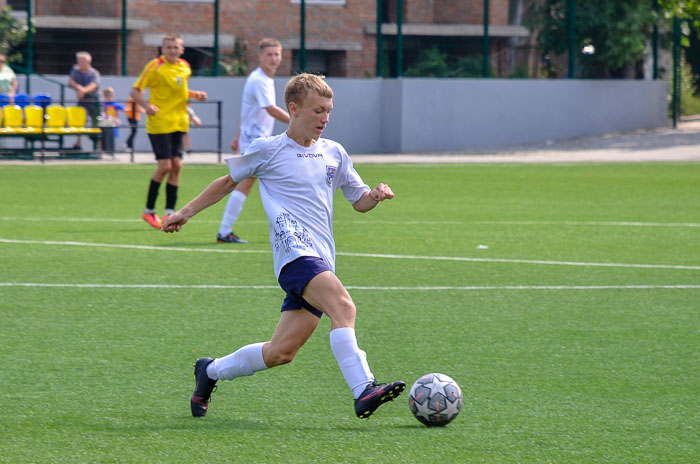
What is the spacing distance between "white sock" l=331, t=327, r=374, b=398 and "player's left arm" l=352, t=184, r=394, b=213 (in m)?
0.61

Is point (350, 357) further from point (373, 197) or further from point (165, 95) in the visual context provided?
point (165, 95)

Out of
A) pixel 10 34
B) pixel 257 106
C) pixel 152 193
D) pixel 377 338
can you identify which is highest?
pixel 10 34

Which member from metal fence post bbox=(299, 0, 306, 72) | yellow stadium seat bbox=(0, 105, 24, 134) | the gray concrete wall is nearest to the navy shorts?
yellow stadium seat bbox=(0, 105, 24, 134)

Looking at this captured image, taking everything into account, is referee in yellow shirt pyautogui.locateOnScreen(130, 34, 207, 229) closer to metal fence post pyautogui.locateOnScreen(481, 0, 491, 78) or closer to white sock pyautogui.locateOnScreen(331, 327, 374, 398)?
white sock pyautogui.locateOnScreen(331, 327, 374, 398)

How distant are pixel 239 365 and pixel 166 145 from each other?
7.71m

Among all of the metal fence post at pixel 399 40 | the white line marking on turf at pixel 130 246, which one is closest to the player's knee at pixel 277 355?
the white line marking on turf at pixel 130 246

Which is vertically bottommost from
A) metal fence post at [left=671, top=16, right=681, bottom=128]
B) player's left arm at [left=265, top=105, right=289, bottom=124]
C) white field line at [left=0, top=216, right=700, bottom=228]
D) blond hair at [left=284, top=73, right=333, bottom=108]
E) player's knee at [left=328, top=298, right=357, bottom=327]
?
white field line at [left=0, top=216, right=700, bottom=228]

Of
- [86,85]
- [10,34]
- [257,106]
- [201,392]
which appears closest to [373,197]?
[201,392]

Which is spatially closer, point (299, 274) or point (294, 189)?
point (299, 274)

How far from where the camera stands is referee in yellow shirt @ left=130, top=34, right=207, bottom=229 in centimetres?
1277

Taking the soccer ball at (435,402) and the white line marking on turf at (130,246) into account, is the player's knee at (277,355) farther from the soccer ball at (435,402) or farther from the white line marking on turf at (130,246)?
the white line marking on turf at (130,246)

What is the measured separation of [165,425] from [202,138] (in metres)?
24.6

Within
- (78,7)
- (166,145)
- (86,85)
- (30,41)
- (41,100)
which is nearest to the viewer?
(166,145)

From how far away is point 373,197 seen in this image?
211 inches
